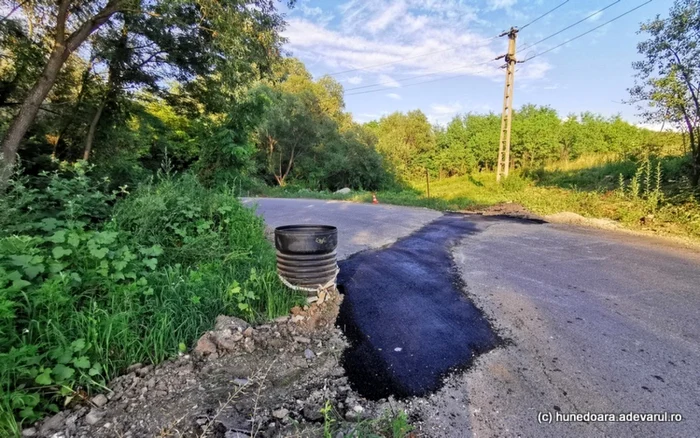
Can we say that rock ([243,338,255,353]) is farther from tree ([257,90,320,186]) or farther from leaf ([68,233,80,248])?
tree ([257,90,320,186])

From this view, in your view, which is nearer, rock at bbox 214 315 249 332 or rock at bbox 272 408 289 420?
rock at bbox 272 408 289 420

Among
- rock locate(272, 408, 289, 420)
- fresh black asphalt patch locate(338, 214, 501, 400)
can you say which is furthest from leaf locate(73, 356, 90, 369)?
fresh black asphalt patch locate(338, 214, 501, 400)

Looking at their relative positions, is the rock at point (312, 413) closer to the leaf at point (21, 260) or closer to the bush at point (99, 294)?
the bush at point (99, 294)

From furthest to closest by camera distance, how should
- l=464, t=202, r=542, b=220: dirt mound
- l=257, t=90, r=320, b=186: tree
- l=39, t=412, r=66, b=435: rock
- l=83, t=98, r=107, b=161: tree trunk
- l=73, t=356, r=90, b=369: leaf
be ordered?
Answer: l=257, t=90, r=320, b=186: tree
l=464, t=202, r=542, b=220: dirt mound
l=83, t=98, r=107, b=161: tree trunk
l=73, t=356, r=90, b=369: leaf
l=39, t=412, r=66, b=435: rock

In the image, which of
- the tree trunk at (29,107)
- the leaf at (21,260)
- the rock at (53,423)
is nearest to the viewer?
the rock at (53,423)

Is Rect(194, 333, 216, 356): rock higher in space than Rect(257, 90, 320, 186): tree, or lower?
lower

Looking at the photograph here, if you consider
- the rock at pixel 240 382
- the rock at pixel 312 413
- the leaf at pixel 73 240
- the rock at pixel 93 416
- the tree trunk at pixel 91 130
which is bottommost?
the rock at pixel 312 413

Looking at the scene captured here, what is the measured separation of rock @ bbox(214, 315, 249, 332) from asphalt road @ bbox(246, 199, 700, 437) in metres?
1.32

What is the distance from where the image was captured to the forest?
1.89m

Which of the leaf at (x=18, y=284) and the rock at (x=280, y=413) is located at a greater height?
the leaf at (x=18, y=284)

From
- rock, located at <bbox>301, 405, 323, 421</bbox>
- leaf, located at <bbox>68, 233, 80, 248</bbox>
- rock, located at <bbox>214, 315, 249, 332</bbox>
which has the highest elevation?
leaf, located at <bbox>68, 233, 80, 248</bbox>

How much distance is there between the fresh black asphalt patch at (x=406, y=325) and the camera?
194 cm

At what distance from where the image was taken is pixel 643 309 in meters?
2.83

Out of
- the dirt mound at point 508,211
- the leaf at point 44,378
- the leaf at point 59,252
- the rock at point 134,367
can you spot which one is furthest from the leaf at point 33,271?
the dirt mound at point 508,211
